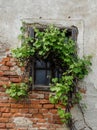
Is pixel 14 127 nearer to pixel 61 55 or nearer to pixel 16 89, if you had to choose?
pixel 16 89

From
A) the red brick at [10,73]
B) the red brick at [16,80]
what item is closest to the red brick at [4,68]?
the red brick at [10,73]

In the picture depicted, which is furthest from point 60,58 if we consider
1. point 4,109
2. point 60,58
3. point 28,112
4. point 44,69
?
point 4,109

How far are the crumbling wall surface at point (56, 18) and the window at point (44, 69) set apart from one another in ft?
0.41

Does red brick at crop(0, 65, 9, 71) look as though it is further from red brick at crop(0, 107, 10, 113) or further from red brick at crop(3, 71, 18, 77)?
red brick at crop(0, 107, 10, 113)

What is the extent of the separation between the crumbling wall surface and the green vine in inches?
5.7

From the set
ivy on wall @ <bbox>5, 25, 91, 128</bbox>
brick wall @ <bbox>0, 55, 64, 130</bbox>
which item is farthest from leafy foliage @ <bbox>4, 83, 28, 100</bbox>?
ivy on wall @ <bbox>5, 25, 91, 128</bbox>

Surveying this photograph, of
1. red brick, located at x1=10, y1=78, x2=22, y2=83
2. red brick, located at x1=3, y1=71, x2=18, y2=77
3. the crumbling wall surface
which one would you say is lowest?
red brick, located at x1=10, y1=78, x2=22, y2=83

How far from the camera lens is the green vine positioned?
6109mm

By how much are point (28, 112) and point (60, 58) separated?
95cm

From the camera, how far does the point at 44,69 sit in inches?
253

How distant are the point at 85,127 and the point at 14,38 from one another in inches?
68.9

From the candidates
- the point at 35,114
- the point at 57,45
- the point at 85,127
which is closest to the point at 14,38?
the point at 57,45

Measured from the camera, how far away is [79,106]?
6223mm

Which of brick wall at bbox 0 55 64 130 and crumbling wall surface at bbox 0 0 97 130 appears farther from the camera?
crumbling wall surface at bbox 0 0 97 130
